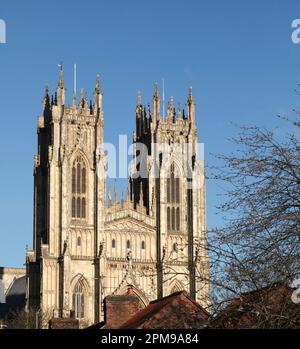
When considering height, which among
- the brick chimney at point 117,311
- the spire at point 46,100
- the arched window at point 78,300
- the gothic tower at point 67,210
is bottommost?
the brick chimney at point 117,311

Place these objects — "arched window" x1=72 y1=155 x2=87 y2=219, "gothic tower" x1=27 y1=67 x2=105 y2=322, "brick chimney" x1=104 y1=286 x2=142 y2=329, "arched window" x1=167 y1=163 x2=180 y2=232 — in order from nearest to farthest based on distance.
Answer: "brick chimney" x1=104 y1=286 x2=142 y2=329 → "gothic tower" x1=27 y1=67 x2=105 y2=322 → "arched window" x1=72 y1=155 x2=87 y2=219 → "arched window" x1=167 y1=163 x2=180 y2=232

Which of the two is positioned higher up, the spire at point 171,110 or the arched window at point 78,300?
the spire at point 171,110

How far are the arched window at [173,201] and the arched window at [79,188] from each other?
7710 millimetres

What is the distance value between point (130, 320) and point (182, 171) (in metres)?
62.2

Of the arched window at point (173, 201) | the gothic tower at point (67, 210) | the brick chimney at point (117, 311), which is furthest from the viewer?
the arched window at point (173, 201)

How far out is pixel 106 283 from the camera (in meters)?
87.9

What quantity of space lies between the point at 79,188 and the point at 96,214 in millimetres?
2637

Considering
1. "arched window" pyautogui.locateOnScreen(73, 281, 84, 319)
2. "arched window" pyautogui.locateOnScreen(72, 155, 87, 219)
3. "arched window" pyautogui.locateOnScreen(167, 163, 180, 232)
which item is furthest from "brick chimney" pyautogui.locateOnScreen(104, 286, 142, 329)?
"arched window" pyautogui.locateOnScreen(167, 163, 180, 232)

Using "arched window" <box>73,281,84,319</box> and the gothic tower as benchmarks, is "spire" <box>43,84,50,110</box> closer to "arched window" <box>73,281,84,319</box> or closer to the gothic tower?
the gothic tower

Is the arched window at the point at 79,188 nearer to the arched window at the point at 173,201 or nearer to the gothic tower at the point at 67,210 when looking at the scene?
the gothic tower at the point at 67,210

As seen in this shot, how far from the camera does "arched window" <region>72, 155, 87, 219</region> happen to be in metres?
89.1

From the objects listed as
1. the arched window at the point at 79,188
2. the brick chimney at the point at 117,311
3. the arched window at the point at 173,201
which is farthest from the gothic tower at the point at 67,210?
the brick chimney at the point at 117,311

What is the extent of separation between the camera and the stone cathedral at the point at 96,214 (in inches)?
3398

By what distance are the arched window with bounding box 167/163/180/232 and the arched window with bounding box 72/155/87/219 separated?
7.71 m
